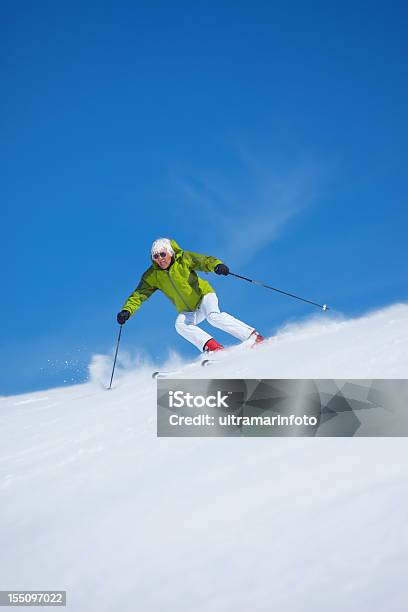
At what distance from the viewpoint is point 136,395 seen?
19.9 feet

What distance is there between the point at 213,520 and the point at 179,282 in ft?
19.3

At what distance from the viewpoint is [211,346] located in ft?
27.6

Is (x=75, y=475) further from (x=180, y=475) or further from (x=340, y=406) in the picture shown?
(x=340, y=406)

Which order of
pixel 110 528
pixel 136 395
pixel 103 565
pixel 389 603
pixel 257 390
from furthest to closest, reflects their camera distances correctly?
1. pixel 136 395
2. pixel 257 390
3. pixel 110 528
4. pixel 103 565
5. pixel 389 603

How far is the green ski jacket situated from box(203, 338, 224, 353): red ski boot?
0.73 meters

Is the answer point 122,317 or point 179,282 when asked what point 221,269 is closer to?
point 179,282

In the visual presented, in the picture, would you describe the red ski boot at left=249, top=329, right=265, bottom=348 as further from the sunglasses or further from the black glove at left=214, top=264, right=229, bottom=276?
the sunglasses

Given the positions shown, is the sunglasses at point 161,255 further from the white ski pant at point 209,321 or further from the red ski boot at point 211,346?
the red ski boot at point 211,346

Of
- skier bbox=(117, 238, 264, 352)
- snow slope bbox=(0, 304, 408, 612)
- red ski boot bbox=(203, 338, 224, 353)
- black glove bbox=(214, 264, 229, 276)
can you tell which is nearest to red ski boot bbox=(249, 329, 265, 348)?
skier bbox=(117, 238, 264, 352)

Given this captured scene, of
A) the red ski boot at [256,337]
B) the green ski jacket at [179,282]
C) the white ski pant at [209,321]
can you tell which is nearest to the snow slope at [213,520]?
the red ski boot at [256,337]

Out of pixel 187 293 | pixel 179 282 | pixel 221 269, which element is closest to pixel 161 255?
pixel 179 282

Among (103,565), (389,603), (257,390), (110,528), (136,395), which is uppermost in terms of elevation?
(136,395)

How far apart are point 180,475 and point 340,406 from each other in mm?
1365

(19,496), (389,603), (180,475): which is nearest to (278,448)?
A: (180,475)
